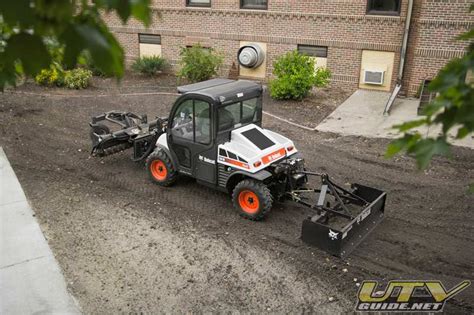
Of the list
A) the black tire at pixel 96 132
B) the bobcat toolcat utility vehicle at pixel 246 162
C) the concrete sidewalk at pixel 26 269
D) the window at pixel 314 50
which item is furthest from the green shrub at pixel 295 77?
the concrete sidewalk at pixel 26 269

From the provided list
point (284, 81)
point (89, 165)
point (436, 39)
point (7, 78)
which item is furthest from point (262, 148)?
point (436, 39)

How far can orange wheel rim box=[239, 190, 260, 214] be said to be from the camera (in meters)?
7.29

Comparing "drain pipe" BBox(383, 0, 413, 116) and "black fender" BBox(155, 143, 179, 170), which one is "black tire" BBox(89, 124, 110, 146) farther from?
"drain pipe" BBox(383, 0, 413, 116)

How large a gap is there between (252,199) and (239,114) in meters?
1.43

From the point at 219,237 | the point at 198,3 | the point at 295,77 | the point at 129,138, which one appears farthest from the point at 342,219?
the point at 198,3

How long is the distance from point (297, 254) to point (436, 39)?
374 inches

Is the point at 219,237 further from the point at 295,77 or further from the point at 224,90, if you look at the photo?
the point at 295,77

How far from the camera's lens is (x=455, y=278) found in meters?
6.02

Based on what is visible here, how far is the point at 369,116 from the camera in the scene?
12.7m

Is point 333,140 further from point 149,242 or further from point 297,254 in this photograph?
point 149,242

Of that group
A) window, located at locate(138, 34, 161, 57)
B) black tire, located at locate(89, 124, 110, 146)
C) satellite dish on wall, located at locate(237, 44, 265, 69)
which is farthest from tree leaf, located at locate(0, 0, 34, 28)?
window, located at locate(138, 34, 161, 57)

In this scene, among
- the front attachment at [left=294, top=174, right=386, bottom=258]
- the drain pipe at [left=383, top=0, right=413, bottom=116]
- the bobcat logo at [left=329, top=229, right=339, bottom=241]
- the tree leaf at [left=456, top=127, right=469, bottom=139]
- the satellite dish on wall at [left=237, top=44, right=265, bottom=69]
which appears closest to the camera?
the tree leaf at [left=456, top=127, right=469, bottom=139]

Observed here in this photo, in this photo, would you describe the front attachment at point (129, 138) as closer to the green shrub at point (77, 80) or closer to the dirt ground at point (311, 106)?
the dirt ground at point (311, 106)

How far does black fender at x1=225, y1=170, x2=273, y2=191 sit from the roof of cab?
115 cm
